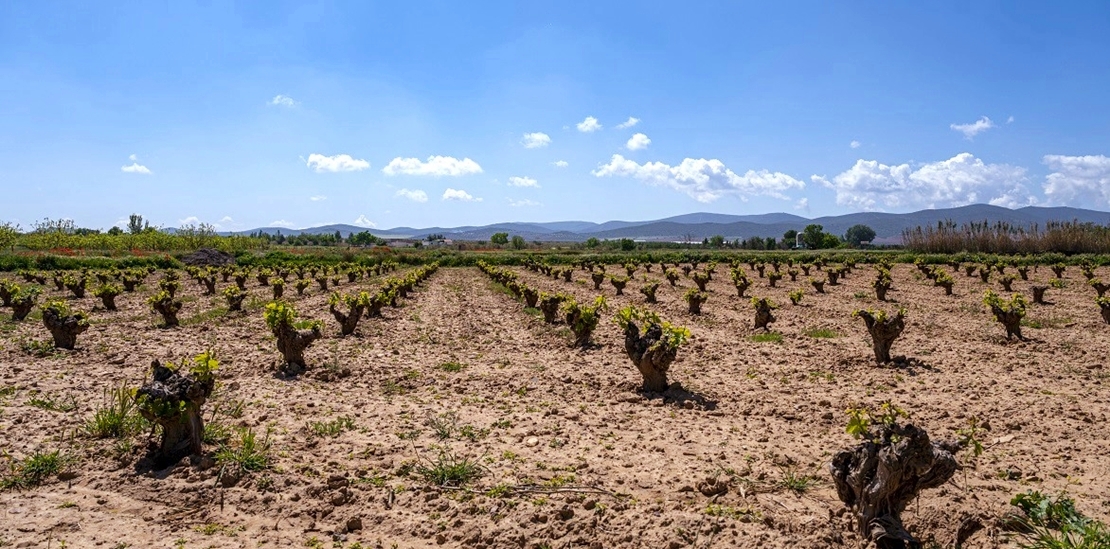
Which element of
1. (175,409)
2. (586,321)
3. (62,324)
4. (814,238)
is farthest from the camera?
(814,238)

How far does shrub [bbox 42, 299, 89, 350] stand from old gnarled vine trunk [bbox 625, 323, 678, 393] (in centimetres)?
1179

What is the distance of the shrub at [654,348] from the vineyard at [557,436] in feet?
0.14

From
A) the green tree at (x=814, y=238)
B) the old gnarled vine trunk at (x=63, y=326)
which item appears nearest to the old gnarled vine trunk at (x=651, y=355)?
the old gnarled vine trunk at (x=63, y=326)

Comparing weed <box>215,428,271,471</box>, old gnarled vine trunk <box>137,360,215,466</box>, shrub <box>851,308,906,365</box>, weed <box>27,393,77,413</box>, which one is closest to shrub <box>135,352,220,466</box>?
old gnarled vine trunk <box>137,360,215,466</box>

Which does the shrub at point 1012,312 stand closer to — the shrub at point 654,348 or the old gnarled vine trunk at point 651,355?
the shrub at point 654,348

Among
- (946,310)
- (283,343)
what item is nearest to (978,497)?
(283,343)

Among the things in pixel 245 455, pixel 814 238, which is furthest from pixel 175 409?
pixel 814 238

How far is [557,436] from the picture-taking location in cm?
771

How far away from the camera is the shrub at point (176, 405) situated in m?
6.40

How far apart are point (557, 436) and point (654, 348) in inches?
99.6

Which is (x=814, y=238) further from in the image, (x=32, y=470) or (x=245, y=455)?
(x=32, y=470)

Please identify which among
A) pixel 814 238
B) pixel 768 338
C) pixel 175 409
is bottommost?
pixel 768 338

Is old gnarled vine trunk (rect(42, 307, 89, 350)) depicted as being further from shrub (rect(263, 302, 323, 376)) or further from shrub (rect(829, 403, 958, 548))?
shrub (rect(829, 403, 958, 548))

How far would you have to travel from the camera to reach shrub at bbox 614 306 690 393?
9445 mm
